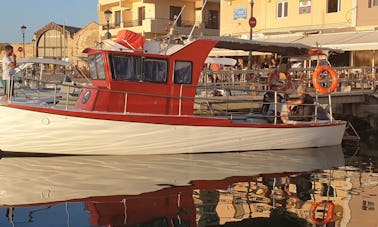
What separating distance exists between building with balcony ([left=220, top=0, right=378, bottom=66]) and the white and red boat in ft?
43.6

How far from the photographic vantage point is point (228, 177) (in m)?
11.7

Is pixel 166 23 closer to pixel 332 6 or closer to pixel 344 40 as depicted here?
pixel 332 6

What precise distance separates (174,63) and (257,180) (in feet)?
13.8

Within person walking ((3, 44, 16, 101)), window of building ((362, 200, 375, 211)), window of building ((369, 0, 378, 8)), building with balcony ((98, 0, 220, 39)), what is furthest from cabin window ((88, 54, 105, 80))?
building with balcony ((98, 0, 220, 39))

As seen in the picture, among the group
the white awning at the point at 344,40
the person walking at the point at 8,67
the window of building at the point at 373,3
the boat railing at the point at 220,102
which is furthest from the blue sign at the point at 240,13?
the person walking at the point at 8,67

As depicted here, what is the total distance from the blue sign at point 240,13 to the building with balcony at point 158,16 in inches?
249

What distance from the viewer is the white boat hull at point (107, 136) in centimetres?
1296

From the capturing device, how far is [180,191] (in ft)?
33.3

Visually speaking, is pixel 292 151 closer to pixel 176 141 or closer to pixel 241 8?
pixel 176 141

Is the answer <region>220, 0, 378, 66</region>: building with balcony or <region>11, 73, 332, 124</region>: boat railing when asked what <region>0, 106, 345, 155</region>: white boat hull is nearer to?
<region>11, 73, 332, 124</region>: boat railing

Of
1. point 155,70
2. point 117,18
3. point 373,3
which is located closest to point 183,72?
point 155,70

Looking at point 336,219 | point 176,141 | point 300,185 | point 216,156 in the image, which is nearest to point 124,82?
point 176,141

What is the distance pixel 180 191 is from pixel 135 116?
3572 millimetres

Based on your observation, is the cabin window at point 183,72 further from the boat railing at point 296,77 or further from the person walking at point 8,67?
the boat railing at point 296,77
